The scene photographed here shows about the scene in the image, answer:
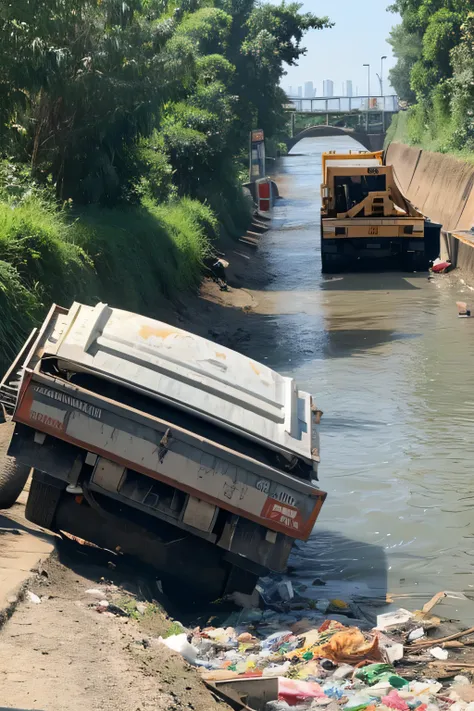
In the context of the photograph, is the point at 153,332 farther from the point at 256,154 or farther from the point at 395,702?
the point at 256,154

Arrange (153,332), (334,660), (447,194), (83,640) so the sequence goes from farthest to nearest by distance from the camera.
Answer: (447,194) < (153,332) < (334,660) < (83,640)

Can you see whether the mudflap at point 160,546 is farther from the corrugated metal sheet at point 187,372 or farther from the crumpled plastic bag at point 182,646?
the crumpled plastic bag at point 182,646

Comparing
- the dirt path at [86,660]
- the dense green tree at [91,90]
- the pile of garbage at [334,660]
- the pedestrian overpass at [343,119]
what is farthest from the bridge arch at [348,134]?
the dirt path at [86,660]

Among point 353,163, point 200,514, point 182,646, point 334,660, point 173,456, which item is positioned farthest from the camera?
point 353,163

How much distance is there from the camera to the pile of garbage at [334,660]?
20.1 ft

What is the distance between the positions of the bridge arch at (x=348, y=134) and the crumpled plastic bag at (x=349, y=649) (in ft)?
329

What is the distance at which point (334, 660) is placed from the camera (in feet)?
22.1

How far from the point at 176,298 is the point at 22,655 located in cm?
1613

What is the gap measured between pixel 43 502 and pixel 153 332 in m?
1.55

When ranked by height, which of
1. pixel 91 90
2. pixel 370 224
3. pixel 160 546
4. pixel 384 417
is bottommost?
pixel 384 417

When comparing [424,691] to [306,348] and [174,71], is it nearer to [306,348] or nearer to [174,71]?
[306,348]

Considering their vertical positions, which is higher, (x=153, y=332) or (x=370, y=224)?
(x=153, y=332)

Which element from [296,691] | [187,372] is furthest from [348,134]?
[296,691]

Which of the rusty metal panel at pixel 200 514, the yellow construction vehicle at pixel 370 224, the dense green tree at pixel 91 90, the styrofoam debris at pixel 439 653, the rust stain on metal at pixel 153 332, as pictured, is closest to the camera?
the styrofoam debris at pixel 439 653
